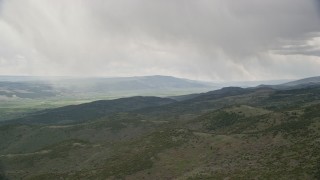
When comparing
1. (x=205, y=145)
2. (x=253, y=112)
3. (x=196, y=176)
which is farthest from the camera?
(x=253, y=112)

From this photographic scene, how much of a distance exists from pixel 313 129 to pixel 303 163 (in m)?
22.2

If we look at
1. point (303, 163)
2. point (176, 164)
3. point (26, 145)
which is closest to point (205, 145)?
point (176, 164)

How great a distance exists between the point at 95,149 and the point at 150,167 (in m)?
44.6

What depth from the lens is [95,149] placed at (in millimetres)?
133750

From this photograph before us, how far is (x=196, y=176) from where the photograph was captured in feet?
261

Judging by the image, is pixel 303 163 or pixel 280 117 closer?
pixel 303 163

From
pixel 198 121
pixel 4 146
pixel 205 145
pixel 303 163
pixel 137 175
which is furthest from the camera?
pixel 4 146

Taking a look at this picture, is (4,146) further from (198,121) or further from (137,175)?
(137,175)

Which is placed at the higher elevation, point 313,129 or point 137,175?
point 313,129

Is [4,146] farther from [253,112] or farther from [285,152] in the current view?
[285,152]

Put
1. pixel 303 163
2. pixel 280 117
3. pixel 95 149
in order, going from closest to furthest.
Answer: pixel 303 163 → pixel 280 117 → pixel 95 149

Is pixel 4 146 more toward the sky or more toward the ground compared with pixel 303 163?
more toward the ground

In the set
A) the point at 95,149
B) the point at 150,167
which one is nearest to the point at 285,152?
the point at 150,167

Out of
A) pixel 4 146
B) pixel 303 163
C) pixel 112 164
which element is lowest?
pixel 4 146
